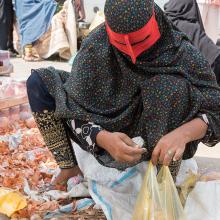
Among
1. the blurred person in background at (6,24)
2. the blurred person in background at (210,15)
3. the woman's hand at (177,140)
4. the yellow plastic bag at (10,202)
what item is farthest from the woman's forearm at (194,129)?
the blurred person in background at (6,24)

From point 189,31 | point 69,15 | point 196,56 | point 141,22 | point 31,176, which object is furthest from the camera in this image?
point 69,15

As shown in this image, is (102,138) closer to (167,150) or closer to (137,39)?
(167,150)

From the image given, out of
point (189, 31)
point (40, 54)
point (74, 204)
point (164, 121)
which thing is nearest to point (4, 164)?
point (74, 204)

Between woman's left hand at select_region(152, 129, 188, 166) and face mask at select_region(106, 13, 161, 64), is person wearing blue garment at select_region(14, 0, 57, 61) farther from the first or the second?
woman's left hand at select_region(152, 129, 188, 166)

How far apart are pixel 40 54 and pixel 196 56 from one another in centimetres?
536

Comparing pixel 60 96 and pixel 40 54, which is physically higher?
pixel 60 96

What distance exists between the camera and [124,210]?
225 cm

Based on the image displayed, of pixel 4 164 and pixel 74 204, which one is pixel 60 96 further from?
pixel 4 164

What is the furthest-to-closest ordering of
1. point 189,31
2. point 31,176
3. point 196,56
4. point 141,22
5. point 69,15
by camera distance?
1. point 69,15
2. point 189,31
3. point 31,176
4. point 196,56
5. point 141,22

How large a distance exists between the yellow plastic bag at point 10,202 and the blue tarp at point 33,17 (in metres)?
5.15

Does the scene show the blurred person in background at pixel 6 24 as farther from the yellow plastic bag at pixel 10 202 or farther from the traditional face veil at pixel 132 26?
the traditional face veil at pixel 132 26

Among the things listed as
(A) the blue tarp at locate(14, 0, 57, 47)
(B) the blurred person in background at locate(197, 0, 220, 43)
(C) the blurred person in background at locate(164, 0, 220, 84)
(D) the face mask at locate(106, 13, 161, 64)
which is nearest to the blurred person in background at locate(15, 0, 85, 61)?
(A) the blue tarp at locate(14, 0, 57, 47)

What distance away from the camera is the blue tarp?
286 inches

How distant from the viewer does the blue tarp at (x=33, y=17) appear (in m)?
7.26
